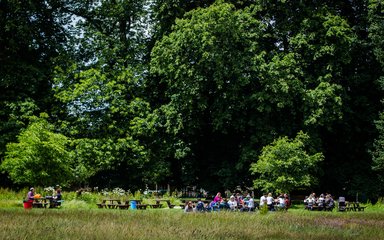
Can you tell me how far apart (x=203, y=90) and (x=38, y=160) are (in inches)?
552

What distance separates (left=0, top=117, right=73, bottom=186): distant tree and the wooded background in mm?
2525

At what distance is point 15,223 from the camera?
52.4 feet

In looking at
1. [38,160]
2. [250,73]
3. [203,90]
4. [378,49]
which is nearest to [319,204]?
[250,73]

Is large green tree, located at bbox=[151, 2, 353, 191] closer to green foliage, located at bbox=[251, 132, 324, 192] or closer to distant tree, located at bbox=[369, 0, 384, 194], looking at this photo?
distant tree, located at bbox=[369, 0, 384, 194]

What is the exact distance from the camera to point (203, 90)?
4134 cm

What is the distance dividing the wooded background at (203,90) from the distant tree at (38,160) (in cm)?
252

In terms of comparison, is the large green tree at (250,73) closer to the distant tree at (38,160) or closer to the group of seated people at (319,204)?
the group of seated people at (319,204)

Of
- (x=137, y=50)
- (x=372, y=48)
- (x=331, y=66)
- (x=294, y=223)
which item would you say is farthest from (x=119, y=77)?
(x=294, y=223)

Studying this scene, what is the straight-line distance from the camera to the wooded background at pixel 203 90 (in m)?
39.9

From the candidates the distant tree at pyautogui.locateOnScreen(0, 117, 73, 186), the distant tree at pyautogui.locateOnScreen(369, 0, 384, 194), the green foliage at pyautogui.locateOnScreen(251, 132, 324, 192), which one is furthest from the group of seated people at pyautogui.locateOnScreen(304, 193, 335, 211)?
the distant tree at pyautogui.locateOnScreen(0, 117, 73, 186)

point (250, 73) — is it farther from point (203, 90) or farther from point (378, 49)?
point (378, 49)

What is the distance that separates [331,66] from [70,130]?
20.7 meters

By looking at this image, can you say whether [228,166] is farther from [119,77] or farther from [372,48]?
[372,48]

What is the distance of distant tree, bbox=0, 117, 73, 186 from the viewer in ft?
108
